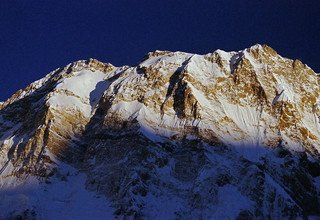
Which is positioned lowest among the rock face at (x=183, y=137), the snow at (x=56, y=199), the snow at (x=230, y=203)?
the snow at (x=56, y=199)

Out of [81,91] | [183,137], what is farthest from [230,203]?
[81,91]

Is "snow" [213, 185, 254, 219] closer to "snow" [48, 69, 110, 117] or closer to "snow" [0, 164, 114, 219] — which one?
"snow" [0, 164, 114, 219]

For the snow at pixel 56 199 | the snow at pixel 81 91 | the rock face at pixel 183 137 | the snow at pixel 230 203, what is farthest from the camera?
the snow at pixel 81 91

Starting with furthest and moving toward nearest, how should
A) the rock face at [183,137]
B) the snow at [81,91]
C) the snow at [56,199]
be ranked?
the snow at [81,91]
the rock face at [183,137]
the snow at [56,199]

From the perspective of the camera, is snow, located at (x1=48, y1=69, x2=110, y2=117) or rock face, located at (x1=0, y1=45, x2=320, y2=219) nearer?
rock face, located at (x1=0, y1=45, x2=320, y2=219)

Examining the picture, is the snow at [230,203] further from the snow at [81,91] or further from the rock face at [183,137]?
the snow at [81,91]

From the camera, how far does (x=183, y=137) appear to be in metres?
153

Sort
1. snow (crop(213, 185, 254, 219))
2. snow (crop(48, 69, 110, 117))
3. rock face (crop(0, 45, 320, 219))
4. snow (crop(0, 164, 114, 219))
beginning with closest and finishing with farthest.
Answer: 1. snow (crop(213, 185, 254, 219))
2. snow (crop(0, 164, 114, 219))
3. rock face (crop(0, 45, 320, 219))
4. snow (crop(48, 69, 110, 117))

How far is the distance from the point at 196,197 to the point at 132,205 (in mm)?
12512

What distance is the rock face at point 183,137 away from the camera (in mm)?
136125

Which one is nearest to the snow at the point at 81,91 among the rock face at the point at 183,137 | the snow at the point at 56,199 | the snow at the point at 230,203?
the rock face at the point at 183,137

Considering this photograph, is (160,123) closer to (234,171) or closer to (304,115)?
(234,171)

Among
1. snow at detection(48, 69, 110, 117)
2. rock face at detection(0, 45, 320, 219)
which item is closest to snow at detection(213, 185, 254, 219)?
rock face at detection(0, 45, 320, 219)

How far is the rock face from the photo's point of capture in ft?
447
